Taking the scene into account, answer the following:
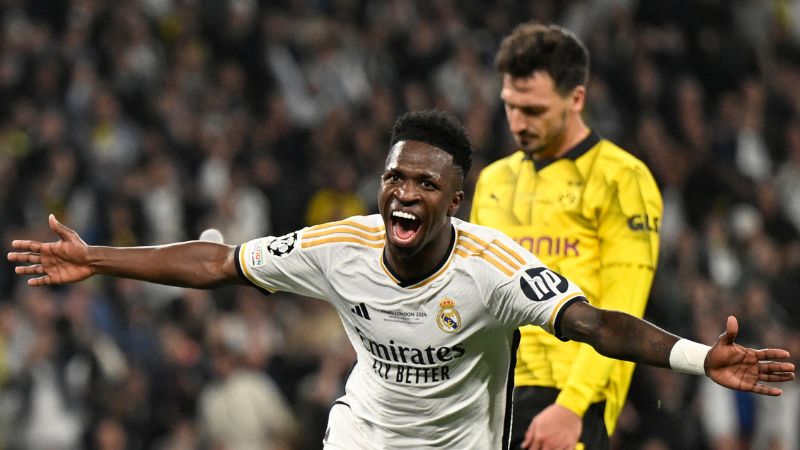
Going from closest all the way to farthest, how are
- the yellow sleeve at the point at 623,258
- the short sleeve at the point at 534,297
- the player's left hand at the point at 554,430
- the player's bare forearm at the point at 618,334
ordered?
the player's bare forearm at the point at 618,334 < the short sleeve at the point at 534,297 < the player's left hand at the point at 554,430 < the yellow sleeve at the point at 623,258

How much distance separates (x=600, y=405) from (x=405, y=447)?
0.99m

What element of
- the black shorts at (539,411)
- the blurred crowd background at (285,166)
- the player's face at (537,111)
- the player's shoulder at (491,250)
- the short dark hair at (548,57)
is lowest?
the black shorts at (539,411)

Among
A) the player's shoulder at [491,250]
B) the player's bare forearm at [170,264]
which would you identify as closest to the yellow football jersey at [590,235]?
the player's shoulder at [491,250]

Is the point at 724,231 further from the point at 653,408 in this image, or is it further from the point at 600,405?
the point at 600,405

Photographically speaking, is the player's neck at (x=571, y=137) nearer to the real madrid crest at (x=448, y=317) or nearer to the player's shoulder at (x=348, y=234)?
the player's shoulder at (x=348, y=234)

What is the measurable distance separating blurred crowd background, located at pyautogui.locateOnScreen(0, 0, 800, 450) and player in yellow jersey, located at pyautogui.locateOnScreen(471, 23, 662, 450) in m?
3.83

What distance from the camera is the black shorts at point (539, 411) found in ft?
17.4

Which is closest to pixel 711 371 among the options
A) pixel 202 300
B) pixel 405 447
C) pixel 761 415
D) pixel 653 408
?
pixel 405 447

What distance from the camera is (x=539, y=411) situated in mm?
5324

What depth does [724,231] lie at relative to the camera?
12609mm

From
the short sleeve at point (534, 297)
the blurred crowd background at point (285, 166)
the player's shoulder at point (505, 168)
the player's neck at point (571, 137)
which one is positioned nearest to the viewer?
the short sleeve at point (534, 297)

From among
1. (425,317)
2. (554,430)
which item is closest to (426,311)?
(425,317)

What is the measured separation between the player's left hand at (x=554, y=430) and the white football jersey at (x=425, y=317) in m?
0.21

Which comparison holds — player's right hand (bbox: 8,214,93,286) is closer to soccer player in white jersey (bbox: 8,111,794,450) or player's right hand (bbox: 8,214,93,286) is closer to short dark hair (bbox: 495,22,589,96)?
soccer player in white jersey (bbox: 8,111,794,450)
